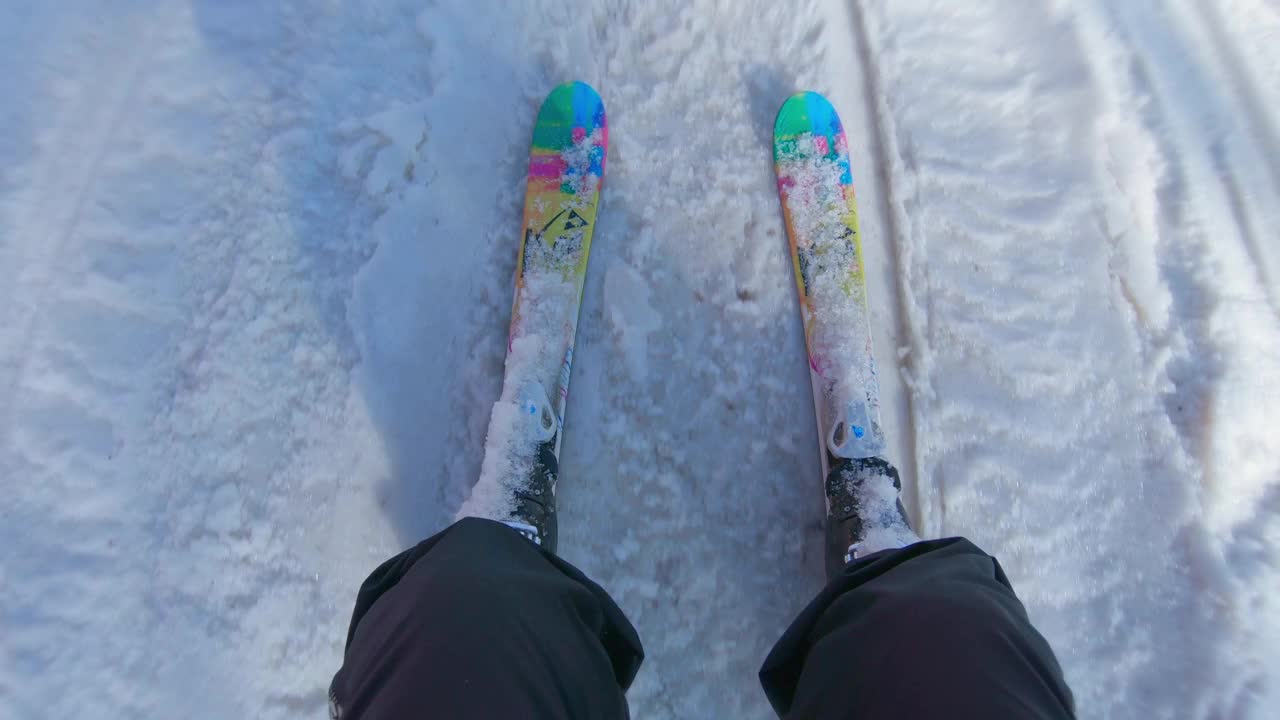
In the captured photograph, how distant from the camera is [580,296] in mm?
1157

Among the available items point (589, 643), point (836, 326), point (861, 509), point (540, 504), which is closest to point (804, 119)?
point (836, 326)

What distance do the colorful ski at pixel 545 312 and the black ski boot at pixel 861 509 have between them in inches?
17.7

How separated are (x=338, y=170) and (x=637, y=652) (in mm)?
950

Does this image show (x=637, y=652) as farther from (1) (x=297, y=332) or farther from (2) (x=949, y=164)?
(2) (x=949, y=164)

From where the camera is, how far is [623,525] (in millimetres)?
1103

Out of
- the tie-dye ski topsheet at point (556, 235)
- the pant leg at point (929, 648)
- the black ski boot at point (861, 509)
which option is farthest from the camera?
the tie-dye ski topsheet at point (556, 235)

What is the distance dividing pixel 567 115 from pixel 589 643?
2.93 ft

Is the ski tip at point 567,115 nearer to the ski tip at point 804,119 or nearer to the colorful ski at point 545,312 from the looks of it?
the colorful ski at point 545,312

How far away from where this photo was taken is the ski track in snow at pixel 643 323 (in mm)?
1036

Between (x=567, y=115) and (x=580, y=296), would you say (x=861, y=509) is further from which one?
(x=567, y=115)

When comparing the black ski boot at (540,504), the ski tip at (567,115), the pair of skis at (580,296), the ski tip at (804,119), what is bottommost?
the black ski boot at (540,504)

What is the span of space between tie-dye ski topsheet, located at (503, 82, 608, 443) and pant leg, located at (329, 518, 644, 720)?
0.36 meters

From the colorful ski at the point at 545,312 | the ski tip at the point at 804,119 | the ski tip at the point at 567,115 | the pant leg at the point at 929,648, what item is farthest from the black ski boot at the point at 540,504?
the ski tip at the point at 804,119

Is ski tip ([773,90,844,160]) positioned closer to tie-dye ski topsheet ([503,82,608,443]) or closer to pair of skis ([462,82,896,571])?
pair of skis ([462,82,896,571])
